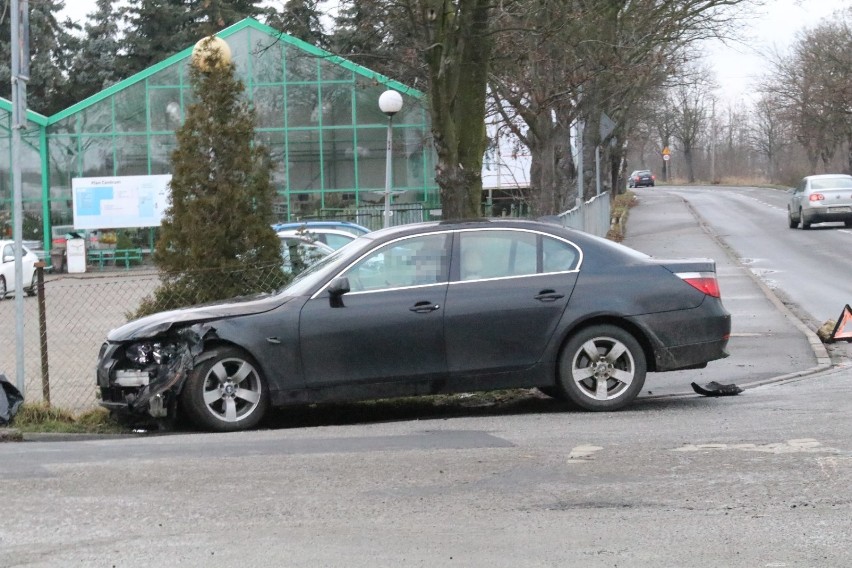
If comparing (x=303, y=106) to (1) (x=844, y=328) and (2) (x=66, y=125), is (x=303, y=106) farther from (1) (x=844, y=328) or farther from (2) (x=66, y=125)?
(1) (x=844, y=328)

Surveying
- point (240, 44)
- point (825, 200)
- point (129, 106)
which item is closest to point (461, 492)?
point (240, 44)

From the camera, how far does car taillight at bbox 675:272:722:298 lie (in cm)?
920

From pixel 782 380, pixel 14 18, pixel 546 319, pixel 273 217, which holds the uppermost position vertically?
pixel 14 18

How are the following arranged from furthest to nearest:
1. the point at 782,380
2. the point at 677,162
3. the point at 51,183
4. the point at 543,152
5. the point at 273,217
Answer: the point at 677,162 → the point at 51,183 → the point at 543,152 → the point at 273,217 → the point at 782,380

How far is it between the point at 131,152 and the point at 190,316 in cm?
2941

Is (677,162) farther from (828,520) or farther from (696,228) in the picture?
(828,520)

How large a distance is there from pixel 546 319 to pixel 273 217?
153 inches

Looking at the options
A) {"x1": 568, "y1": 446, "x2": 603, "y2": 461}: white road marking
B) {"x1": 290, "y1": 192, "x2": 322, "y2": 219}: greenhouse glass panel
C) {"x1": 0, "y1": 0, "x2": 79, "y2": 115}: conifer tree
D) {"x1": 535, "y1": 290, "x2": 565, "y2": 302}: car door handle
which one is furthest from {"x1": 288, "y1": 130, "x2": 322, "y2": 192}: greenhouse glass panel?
{"x1": 568, "y1": 446, "x2": 603, "y2": 461}: white road marking

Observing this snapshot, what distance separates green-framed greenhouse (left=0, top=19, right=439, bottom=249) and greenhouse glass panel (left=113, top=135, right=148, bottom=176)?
31 millimetres

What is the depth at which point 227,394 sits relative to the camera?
28.3 ft

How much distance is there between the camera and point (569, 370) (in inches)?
352

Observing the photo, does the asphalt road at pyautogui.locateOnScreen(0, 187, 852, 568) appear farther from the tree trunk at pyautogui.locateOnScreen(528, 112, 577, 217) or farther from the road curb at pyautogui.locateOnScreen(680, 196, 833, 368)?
the tree trunk at pyautogui.locateOnScreen(528, 112, 577, 217)

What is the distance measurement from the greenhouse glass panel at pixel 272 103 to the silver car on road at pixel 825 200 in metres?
16.4

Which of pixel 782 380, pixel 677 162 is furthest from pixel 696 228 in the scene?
pixel 677 162
